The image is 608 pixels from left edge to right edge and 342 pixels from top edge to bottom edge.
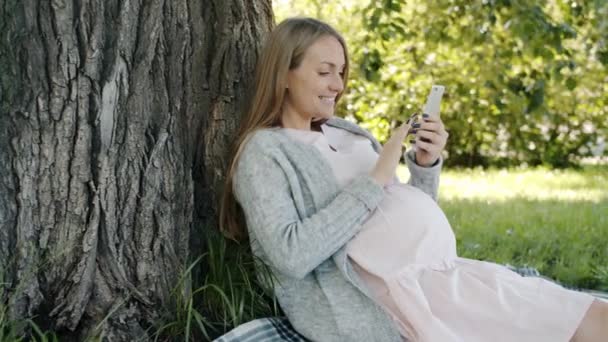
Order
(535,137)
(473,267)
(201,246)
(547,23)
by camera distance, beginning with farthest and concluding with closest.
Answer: (535,137)
(547,23)
(201,246)
(473,267)

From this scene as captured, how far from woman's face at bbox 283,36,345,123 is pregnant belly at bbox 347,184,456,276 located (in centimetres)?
41

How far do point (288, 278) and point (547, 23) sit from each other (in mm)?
2591

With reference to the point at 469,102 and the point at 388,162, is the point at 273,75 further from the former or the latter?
the point at 469,102

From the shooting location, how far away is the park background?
286cm

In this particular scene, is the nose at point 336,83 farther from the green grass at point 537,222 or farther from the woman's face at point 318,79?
the green grass at point 537,222

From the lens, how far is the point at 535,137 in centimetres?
991

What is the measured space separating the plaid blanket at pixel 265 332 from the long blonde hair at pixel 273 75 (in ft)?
1.14

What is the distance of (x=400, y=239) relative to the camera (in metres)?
2.59

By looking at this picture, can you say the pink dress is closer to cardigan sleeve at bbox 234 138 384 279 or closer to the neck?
cardigan sleeve at bbox 234 138 384 279

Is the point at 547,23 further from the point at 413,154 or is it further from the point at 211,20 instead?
the point at 211,20

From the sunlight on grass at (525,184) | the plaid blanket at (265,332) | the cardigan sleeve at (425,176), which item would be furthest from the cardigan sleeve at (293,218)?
the sunlight on grass at (525,184)

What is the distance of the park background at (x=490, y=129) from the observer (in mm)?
2861

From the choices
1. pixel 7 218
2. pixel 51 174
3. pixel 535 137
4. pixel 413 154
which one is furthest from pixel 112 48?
pixel 535 137

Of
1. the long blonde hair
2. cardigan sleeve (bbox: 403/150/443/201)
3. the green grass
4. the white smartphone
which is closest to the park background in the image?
the green grass
